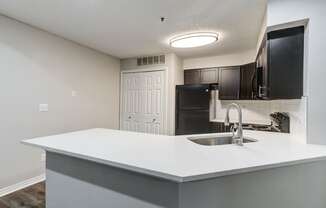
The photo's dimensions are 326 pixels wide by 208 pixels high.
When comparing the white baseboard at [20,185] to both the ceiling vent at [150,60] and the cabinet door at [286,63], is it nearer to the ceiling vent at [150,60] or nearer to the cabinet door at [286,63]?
the ceiling vent at [150,60]

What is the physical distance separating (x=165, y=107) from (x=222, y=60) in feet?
5.73

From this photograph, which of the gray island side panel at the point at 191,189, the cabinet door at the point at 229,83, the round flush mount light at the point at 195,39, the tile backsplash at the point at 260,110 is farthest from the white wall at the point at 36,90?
the tile backsplash at the point at 260,110

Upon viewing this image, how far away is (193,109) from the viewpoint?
438 centimetres

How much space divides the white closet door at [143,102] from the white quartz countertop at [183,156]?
293 centimetres

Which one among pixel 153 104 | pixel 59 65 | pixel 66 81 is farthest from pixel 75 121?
pixel 153 104

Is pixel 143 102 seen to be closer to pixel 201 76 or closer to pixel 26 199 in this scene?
pixel 201 76

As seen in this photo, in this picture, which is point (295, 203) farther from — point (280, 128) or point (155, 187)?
point (280, 128)

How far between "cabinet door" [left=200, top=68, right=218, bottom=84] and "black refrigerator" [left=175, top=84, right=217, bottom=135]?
0.46 ft

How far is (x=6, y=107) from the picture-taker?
2.74 meters

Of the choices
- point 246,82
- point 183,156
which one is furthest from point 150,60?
point 183,156

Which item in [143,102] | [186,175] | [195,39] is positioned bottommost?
[186,175]

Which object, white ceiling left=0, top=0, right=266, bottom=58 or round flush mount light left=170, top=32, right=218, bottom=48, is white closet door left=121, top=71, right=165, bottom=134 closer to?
white ceiling left=0, top=0, right=266, bottom=58

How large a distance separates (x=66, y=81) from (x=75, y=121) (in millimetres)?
789

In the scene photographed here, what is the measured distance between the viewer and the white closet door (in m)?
4.64
